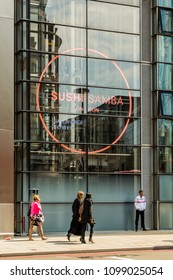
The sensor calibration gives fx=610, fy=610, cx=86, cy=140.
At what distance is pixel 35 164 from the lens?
24.3m

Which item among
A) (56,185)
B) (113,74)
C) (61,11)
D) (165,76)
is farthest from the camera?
(165,76)

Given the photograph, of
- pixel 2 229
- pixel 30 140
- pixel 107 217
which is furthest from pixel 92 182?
pixel 2 229

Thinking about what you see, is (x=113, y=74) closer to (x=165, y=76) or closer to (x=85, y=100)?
(x=85, y=100)

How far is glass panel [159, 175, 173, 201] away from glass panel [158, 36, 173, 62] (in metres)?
5.21

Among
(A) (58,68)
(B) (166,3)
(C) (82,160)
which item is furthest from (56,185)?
(B) (166,3)

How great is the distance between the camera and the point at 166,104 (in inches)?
1054

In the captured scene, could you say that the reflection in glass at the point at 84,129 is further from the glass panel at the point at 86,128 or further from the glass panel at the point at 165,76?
the glass panel at the point at 165,76

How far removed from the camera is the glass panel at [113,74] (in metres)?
25.7

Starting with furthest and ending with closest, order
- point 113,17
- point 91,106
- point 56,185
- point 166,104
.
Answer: point 166,104, point 113,17, point 91,106, point 56,185

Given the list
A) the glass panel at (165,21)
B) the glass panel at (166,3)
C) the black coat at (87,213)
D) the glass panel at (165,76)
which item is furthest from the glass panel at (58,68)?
the black coat at (87,213)

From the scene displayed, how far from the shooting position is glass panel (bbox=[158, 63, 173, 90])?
26.8 m

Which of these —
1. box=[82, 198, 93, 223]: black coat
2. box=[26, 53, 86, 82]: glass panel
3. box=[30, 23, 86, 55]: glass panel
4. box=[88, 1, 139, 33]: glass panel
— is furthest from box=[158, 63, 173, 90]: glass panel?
box=[82, 198, 93, 223]: black coat

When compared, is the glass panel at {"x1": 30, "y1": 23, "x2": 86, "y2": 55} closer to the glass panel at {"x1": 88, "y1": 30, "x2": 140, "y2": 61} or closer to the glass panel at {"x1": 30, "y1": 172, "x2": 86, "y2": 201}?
the glass panel at {"x1": 88, "y1": 30, "x2": 140, "y2": 61}

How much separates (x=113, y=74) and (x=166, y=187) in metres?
5.41
